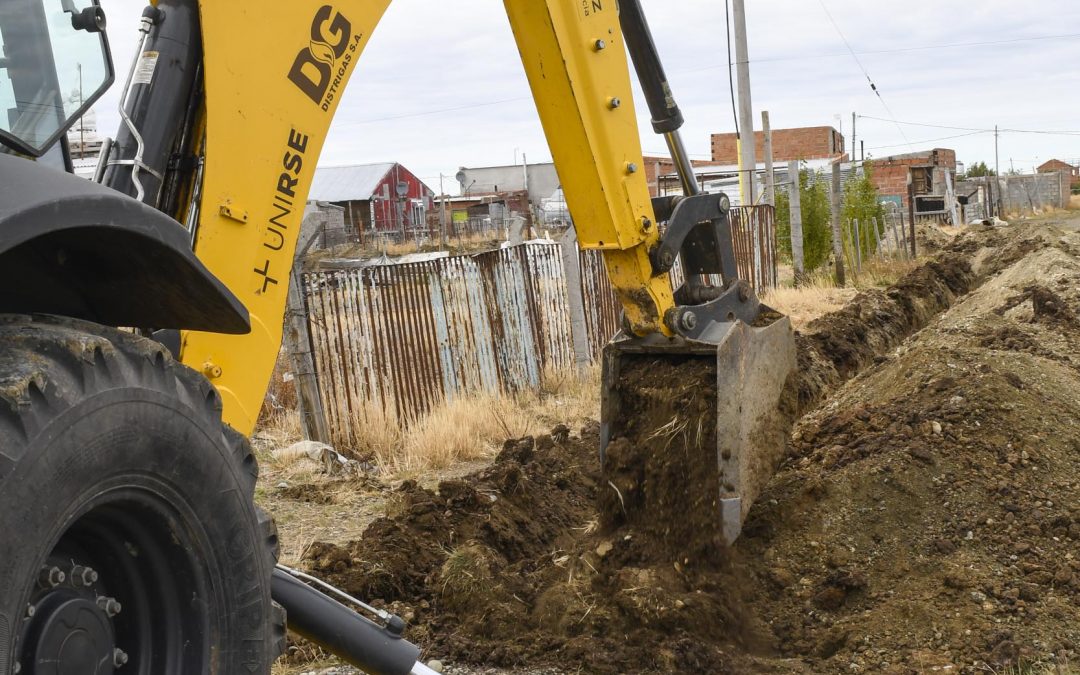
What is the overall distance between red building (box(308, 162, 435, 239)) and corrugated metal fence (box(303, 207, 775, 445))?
46212 mm

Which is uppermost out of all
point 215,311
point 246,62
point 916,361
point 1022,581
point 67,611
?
point 246,62

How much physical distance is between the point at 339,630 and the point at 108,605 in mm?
1183

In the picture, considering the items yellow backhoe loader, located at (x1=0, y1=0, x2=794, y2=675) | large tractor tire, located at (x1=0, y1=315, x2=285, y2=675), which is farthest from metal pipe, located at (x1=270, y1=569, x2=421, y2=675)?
large tractor tire, located at (x1=0, y1=315, x2=285, y2=675)

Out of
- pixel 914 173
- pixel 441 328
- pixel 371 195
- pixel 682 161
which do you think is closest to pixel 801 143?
pixel 914 173

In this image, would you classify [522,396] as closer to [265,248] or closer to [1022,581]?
[1022,581]

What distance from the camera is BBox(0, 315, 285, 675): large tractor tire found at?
6.93 feet

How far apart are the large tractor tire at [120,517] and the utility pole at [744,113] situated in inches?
638

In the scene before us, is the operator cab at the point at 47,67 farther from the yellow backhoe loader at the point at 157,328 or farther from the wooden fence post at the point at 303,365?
the wooden fence post at the point at 303,365

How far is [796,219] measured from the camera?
65.0ft

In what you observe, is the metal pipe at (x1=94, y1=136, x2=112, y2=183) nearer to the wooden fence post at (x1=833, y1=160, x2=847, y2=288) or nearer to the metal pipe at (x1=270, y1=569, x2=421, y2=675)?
the metal pipe at (x1=270, y1=569, x2=421, y2=675)

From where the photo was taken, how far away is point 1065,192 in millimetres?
56562

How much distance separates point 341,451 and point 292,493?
125cm

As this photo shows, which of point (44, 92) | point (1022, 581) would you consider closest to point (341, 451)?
point (1022, 581)

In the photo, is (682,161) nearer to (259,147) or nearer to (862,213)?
(259,147)
